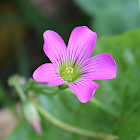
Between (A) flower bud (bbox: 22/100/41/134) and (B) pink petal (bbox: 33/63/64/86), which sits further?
(A) flower bud (bbox: 22/100/41/134)

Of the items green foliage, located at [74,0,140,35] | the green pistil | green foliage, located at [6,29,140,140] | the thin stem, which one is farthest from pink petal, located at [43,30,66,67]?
green foliage, located at [74,0,140,35]

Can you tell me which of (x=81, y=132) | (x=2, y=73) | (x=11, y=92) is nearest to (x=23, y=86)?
(x=81, y=132)

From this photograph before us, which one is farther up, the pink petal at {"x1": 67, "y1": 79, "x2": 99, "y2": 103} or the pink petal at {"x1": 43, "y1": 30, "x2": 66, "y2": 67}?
the pink petal at {"x1": 43, "y1": 30, "x2": 66, "y2": 67}

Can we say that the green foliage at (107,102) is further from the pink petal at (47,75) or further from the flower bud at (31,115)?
the pink petal at (47,75)

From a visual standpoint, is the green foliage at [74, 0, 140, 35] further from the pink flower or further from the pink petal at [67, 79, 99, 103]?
the pink petal at [67, 79, 99, 103]

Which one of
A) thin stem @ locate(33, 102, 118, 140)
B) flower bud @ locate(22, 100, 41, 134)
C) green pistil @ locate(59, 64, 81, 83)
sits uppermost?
green pistil @ locate(59, 64, 81, 83)

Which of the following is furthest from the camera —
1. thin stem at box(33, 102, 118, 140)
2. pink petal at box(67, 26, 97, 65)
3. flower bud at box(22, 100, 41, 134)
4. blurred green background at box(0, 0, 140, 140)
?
blurred green background at box(0, 0, 140, 140)

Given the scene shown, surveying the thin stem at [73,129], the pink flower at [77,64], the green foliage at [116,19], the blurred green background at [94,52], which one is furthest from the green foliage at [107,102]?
the green foliage at [116,19]
